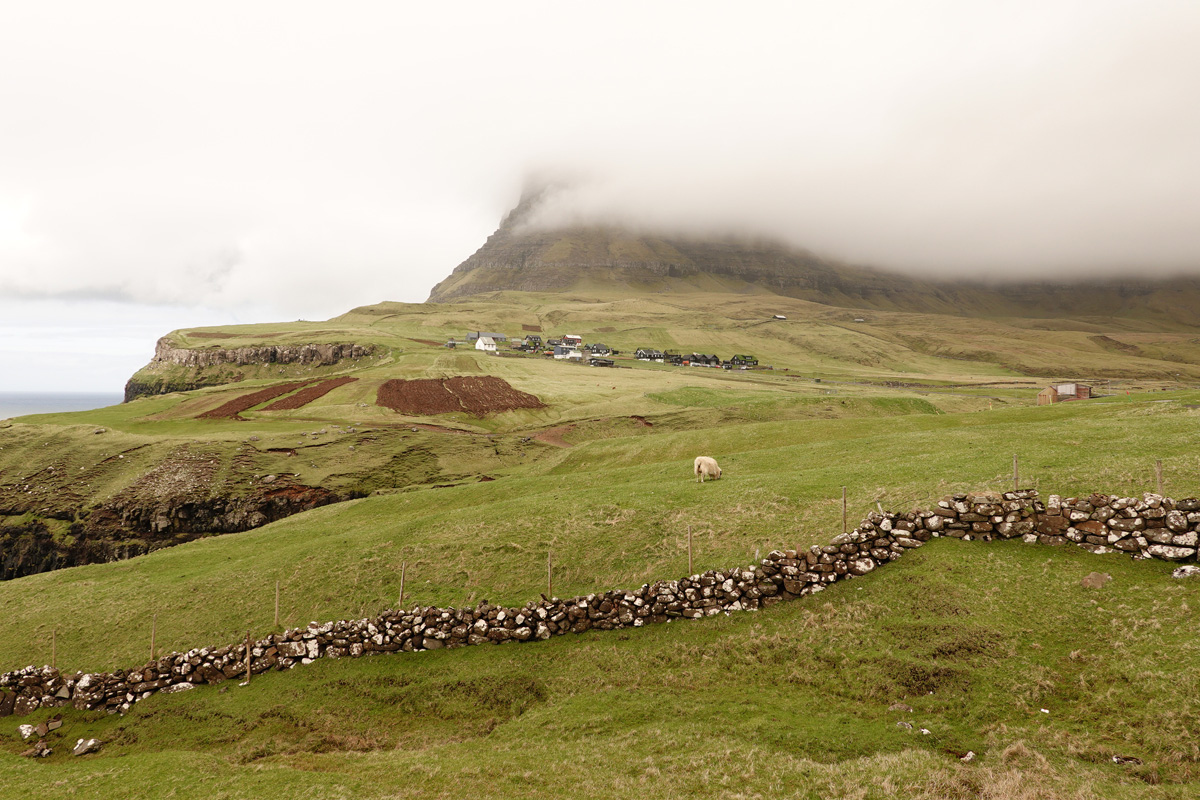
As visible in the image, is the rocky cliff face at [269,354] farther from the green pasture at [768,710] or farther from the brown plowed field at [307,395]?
the green pasture at [768,710]

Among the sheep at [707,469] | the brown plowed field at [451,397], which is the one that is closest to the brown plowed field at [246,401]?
the brown plowed field at [451,397]

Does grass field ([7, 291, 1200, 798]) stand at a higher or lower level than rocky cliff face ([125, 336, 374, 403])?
lower

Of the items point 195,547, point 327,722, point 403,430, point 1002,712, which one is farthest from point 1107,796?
point 403,430

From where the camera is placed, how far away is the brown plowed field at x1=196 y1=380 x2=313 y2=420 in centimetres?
9450

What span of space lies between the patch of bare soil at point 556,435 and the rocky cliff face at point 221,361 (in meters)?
87.6

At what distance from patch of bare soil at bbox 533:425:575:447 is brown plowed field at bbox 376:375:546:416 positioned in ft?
45.8

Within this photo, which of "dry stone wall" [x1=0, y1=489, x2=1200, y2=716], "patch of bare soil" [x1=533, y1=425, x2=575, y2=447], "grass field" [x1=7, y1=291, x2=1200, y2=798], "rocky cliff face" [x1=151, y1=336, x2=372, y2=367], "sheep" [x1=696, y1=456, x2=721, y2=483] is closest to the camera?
"grass field" [x1=7, y1=291, x2=1200, y2=798]

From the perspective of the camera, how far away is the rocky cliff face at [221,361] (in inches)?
6181

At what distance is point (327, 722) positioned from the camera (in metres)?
20.0

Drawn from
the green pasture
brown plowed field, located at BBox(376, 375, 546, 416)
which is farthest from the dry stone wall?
brown plowed field, located at BBox(376, 375, 546, 416)

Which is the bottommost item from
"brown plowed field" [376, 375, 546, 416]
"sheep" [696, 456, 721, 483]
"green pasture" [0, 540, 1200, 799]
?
"green pasture" [0, 540, 1200, 799]

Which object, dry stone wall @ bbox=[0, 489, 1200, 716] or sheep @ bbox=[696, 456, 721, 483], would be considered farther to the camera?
sheep @ bbox=[696, 456, 721, 483]

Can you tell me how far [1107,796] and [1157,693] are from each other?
4690mm

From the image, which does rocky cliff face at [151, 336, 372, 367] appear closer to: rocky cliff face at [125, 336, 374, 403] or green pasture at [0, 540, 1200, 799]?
rocky cliff face at [125, 336, 374, 403]
